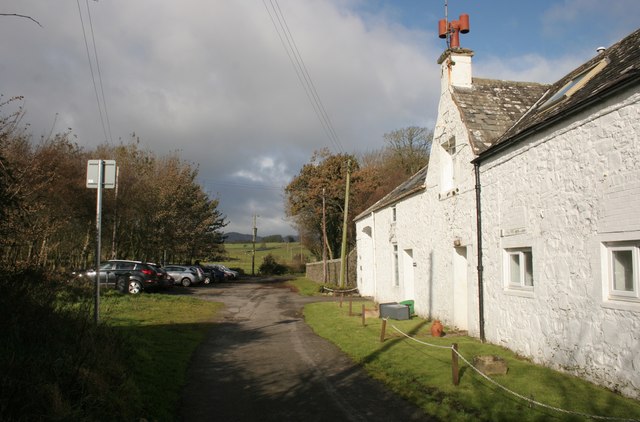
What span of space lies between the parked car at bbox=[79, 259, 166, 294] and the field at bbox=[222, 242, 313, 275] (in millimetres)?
45959

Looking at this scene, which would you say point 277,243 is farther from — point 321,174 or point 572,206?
point 572,206

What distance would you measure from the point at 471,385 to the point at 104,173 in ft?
25.9

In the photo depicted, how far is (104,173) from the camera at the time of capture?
34.0 feet

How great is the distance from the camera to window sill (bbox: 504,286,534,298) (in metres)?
9.73

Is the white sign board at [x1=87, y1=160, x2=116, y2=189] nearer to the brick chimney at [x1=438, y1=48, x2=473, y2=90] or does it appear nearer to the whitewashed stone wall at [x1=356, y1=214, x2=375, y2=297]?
the brick chimney at [x1=438, y1=48, x2=473, y2=90]

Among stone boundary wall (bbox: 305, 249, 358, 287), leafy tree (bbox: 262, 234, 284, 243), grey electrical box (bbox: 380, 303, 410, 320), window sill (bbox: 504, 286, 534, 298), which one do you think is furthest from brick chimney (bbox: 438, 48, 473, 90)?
leafy tree (bbox: 262, 234, 284, 243)

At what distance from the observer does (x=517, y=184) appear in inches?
402

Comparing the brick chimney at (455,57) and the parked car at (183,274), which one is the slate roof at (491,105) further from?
the parked car at (183,274)

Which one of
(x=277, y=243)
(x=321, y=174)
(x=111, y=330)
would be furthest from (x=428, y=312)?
(x=277, y=243)

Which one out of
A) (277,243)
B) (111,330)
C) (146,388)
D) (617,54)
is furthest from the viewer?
(277,243)

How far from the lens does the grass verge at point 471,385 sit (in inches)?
248

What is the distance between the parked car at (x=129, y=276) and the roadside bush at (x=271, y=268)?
40063 millimetres

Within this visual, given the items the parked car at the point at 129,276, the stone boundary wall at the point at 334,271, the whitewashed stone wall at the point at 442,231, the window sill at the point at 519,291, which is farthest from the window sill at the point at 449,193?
the stone boundary wall at the point at 334,271

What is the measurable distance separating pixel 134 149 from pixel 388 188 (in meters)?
21.5
